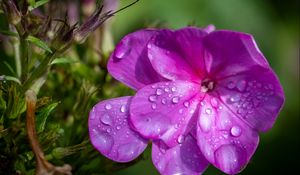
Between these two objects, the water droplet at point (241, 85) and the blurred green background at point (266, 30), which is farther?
the blurred green background at point (266, 30)

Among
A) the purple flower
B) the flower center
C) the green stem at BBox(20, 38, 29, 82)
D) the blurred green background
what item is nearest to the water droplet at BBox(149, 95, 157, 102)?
the purple flower

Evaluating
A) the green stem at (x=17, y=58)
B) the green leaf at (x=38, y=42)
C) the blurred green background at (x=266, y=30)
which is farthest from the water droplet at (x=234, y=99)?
the blurred green background at (x=266, y=30)

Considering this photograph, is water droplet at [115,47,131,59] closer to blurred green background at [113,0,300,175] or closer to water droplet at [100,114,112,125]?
water droplet at [100,114,112,125]

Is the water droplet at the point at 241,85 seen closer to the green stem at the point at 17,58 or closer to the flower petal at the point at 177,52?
the flower petal at the point at 177,52

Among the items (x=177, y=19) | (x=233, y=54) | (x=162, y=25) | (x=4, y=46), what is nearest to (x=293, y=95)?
(x=177, y=19)

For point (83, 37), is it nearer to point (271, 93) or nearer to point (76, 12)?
point (271, 93)

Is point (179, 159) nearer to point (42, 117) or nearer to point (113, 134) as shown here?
point (113, 134)
